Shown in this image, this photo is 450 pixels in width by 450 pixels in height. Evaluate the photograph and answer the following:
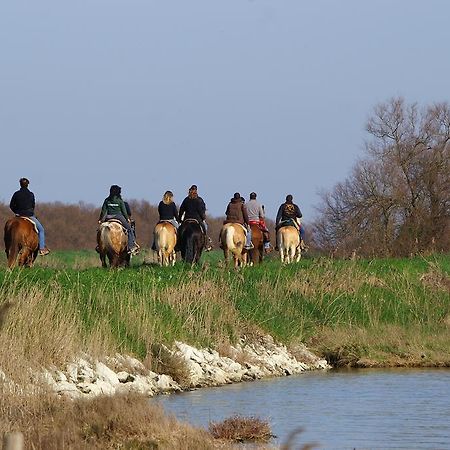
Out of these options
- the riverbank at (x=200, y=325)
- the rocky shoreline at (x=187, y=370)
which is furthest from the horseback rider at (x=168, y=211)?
the rocky shoreline at (x=187, y=370)

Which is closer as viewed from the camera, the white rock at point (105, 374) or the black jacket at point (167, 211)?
the white rock at point (105, 374)

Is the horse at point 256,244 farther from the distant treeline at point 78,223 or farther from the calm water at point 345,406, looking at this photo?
the distant treeline at point 78,223

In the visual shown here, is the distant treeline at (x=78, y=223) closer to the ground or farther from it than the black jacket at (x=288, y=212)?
farther from it

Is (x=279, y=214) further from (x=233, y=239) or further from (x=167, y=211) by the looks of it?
(x=167, y=211)

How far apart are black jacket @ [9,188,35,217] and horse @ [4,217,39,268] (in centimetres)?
43

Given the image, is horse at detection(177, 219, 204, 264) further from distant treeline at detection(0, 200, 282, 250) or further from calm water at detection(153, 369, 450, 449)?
distant treeline at detection(0, 200, 282, 250)

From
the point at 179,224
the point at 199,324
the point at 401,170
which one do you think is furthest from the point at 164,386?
the point at 401,170

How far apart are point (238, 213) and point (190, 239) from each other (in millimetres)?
3732

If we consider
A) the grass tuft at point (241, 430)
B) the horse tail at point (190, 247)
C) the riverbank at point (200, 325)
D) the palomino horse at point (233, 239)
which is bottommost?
the grass tuft at point (241, 430)

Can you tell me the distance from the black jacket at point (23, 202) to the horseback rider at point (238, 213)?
7.01 meters

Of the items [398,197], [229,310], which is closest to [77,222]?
[398,197]

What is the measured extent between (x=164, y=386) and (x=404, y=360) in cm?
667

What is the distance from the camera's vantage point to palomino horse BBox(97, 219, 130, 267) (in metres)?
30.8

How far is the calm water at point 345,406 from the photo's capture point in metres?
15.4
